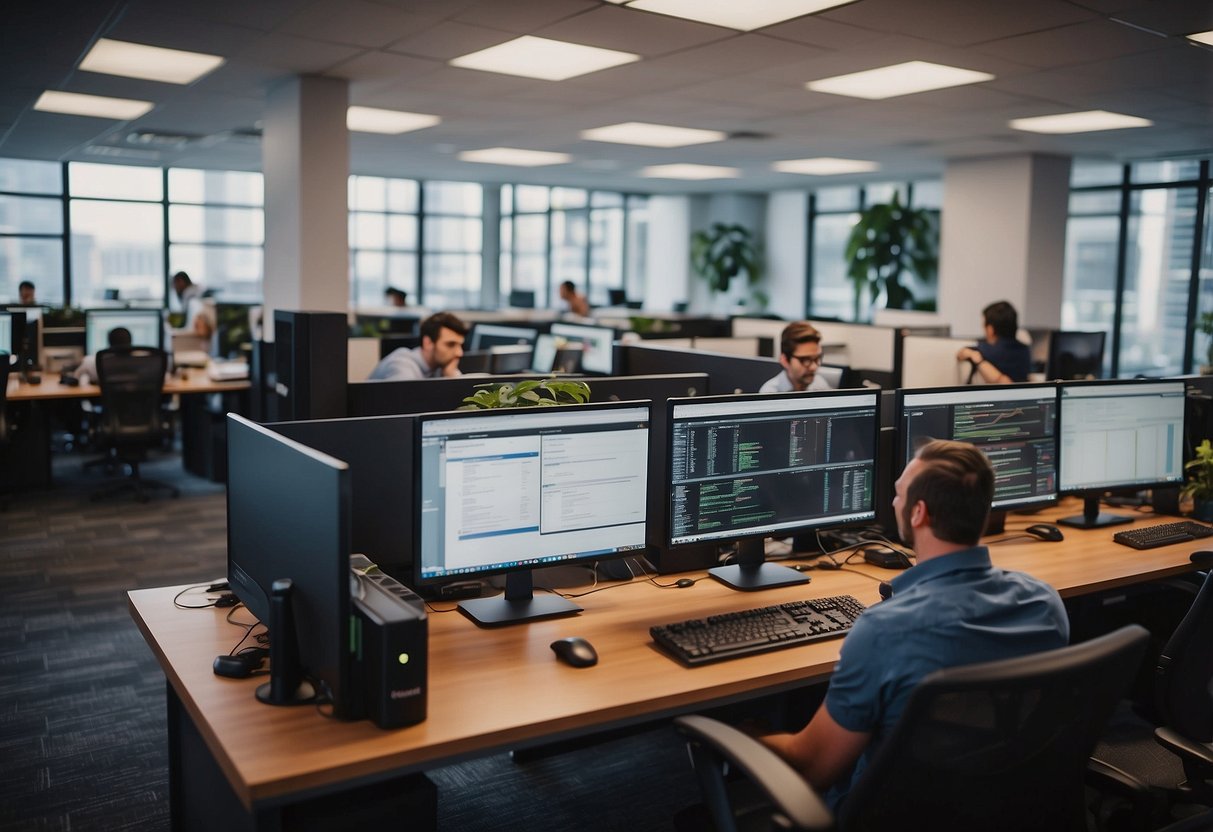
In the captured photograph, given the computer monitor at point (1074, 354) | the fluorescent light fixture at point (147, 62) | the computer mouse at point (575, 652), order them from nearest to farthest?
the computer mouse at point (575, 652) < the fluorescent light fixture at point (147, 62) < the computer monitor at point (1074, 354)

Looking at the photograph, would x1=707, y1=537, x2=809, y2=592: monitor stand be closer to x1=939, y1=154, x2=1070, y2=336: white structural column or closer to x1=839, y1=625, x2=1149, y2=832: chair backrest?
x1=839, y1=625, x2=1149, y2=832: chair backrest

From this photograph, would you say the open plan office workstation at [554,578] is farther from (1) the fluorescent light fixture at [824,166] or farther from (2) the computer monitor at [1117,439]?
(1) the fluorescent light fixture at [824,166]

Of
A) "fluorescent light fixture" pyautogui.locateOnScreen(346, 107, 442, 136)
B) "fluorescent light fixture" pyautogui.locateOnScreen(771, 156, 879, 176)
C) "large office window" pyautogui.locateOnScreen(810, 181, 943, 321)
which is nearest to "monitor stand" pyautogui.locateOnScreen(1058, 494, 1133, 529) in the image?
"fluorescent light fixture" pyautogui.locateOnScreen(346, 107, 442, 136)

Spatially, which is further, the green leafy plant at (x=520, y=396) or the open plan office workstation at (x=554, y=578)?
the green leafy plant at (x=520, y=396)

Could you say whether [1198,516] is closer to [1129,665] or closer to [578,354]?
[1129,665]

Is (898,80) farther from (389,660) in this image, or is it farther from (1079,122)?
(389,660)

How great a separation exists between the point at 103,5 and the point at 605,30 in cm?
214

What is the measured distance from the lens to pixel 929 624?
5.31 feet

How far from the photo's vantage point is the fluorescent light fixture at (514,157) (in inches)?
370

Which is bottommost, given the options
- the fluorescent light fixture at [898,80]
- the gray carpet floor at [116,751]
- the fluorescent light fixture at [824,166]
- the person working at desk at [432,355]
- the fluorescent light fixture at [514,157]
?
the gray carpet floor at [116,751]

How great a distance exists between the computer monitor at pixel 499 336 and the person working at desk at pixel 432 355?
2.38m

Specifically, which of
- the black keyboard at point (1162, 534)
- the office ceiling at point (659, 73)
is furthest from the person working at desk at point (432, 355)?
the black keyboard at point (1162, 534)

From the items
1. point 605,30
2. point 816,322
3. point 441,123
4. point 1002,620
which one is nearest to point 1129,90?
point 816,322

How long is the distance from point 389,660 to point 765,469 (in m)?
1.21
